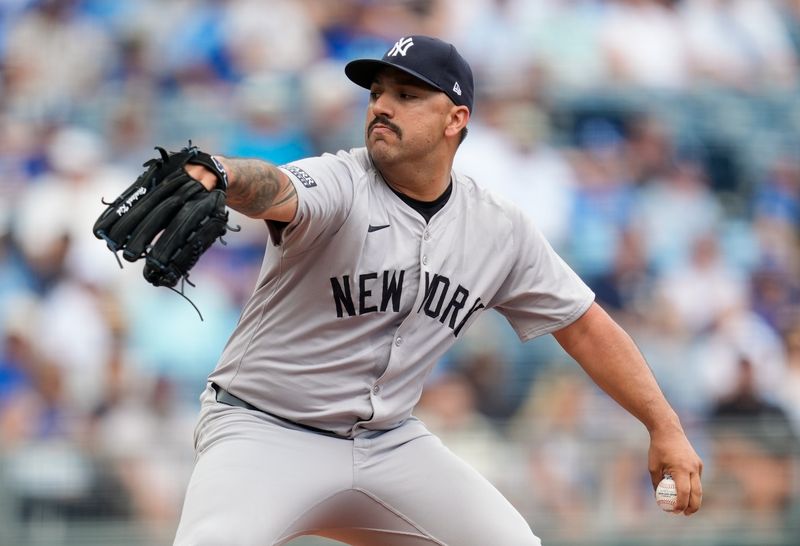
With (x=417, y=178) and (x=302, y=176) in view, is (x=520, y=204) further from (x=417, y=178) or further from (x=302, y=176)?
(x=302, y=176)

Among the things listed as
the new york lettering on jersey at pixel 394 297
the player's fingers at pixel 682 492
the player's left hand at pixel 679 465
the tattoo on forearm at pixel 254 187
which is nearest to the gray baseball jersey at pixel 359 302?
the new york lettering on jersey at pixel 394 297

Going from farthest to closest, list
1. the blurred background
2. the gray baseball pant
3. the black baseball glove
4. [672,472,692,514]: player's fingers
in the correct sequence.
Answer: the blurred background → [672,472,692,514]: player's fingers → the gray baseball pant → the black baseball glove

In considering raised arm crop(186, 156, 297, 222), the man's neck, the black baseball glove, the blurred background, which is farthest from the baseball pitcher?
the blurred background

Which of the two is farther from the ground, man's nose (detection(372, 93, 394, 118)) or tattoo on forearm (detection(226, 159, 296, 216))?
man's nose (detection(372, 93, 394, 118))

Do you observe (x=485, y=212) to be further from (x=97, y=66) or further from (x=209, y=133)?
(x=97, y=66)

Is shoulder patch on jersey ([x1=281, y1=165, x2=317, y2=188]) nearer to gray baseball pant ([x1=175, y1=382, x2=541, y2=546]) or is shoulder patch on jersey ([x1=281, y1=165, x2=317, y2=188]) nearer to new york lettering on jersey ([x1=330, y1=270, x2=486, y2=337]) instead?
new york lettering on jersey ([x1=330, y1=270, x2=486, y2=337])

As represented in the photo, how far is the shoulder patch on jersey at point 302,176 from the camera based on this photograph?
3.62 m

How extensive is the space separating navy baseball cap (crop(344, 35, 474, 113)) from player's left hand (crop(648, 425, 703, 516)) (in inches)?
52.8

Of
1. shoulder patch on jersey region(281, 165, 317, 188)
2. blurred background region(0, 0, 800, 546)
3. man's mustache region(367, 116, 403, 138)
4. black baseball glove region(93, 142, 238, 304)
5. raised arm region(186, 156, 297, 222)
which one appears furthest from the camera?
blurred background region(0, 0, 800, 546)

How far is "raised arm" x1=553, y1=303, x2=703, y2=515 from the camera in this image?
4.20m

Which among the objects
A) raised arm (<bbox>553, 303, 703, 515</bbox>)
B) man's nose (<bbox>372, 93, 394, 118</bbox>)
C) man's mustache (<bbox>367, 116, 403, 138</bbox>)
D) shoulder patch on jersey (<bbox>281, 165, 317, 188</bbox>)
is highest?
man's nose (<bbox>372, 93, 394, 118</bbox>)

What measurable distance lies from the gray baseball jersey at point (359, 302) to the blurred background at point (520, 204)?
329 cm

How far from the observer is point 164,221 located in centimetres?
315

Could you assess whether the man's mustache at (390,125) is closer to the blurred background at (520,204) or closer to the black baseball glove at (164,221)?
the black baseball glove at (164,221)
